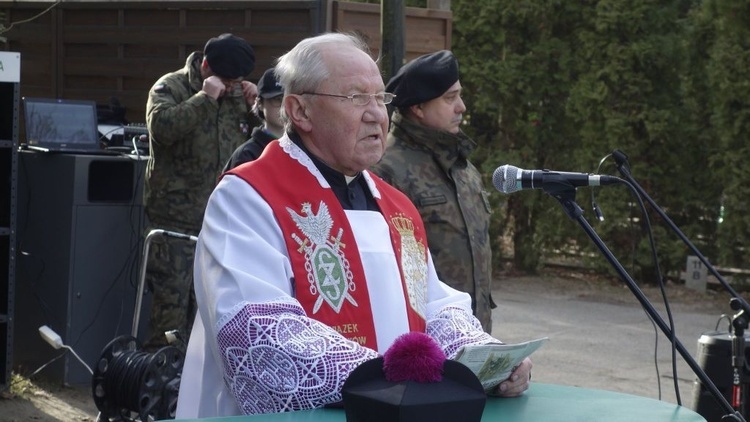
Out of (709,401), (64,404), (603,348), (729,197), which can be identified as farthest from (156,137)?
(729,197)

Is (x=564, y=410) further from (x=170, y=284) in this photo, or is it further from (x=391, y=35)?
(x=170, y=284)

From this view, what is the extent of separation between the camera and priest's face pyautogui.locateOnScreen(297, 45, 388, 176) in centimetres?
319

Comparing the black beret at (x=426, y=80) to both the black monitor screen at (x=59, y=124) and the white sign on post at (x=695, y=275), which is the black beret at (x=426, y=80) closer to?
the black monitor screen at (x=59, y=124)

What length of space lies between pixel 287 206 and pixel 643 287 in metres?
9.74

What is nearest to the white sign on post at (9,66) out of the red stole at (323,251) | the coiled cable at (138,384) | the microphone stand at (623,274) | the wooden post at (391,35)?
the coiled cable at (138,384)

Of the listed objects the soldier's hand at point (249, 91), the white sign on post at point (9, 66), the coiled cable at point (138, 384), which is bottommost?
the coiled cable at point (138, 384)

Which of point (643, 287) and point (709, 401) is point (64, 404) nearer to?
point (709, 401)

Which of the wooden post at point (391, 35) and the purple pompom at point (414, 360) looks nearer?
the purple pompom at point (414, 360)

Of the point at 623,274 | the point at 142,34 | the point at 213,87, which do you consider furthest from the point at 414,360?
the point at 142,34

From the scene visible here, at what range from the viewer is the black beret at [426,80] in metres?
4.84

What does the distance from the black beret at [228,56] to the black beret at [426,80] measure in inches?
77.6

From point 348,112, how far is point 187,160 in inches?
145

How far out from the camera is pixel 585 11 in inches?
485

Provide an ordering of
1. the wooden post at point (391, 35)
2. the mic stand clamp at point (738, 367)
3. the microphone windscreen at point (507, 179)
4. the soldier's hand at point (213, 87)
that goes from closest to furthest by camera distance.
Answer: the microphone windscreen at point (507, 179) < the mic stand clamp at point (738, 367) < the wooden post at point (391, 35) < the soldier's hand at point (213, 87)
